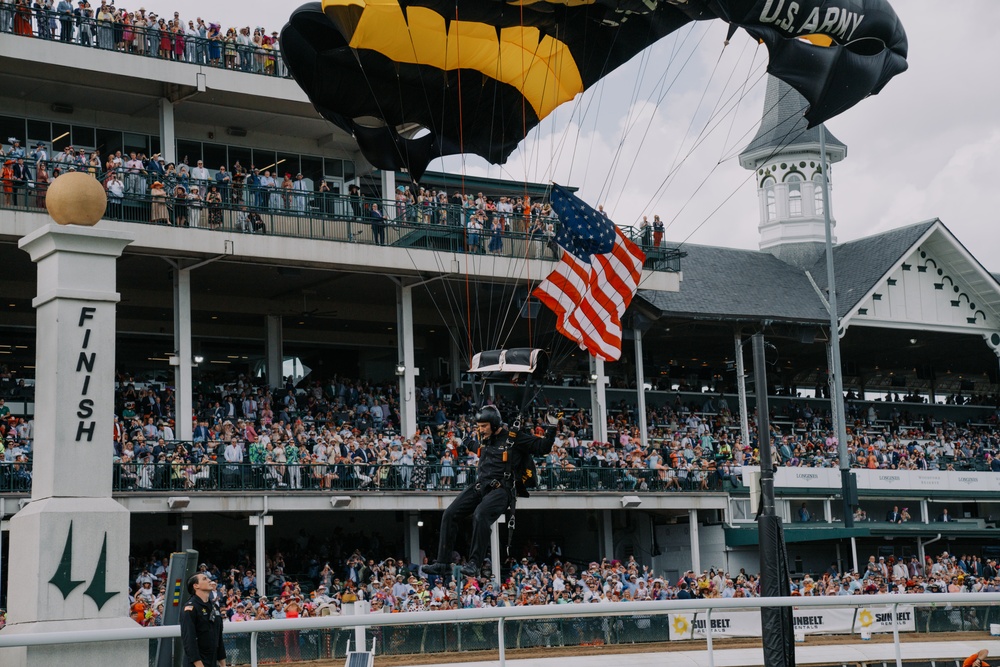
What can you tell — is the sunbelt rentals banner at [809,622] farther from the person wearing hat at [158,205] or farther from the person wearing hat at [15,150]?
the person wearing hat at [15,150]

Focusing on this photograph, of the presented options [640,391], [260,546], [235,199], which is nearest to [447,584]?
[260,546]

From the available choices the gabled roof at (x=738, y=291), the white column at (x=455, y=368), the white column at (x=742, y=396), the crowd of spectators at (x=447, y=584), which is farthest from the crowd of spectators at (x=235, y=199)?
the white column at (x=742, y=396)

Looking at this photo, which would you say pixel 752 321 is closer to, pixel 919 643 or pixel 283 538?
pixel 283 538

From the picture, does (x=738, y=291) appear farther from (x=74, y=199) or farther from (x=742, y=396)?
(x=74, y=199)

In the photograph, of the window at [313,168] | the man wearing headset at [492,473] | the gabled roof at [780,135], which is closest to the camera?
the man wearing headset at [492,473]

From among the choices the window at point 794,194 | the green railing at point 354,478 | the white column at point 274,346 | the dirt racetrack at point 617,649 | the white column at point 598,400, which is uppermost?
the window at point 794,194

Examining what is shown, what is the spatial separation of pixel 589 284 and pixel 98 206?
8778 mm

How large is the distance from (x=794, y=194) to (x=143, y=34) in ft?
85.6

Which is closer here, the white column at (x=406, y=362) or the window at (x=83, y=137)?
the window at (x=83, y=137)

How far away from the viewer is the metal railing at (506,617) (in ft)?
31.6

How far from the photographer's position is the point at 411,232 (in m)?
31.7

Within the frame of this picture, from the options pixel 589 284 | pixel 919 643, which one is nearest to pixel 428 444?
pixel 589 284

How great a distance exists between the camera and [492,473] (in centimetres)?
1576

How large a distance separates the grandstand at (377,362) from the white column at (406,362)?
0.17 feet
